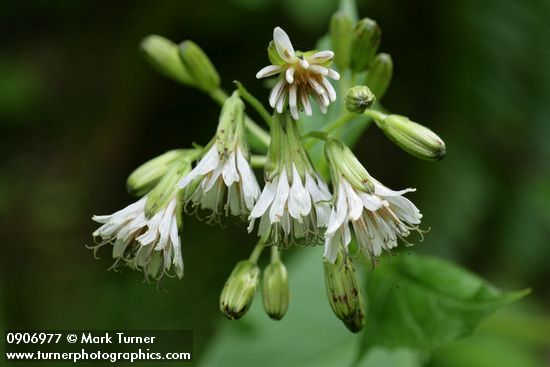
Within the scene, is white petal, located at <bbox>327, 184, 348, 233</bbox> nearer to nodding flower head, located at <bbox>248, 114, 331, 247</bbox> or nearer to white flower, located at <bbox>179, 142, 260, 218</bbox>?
nodding flower head, located at <bbox>248, 114, 331, 247</bbox>

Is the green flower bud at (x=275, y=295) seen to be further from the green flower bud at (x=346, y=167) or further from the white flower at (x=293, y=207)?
the green flower bud at (x=346, y=167)

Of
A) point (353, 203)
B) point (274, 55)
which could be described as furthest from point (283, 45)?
point (353, 203)

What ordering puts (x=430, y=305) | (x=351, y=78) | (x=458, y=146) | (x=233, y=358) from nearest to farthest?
1. (x=430, y=305)
2. (x=351, y=78)
3. (x=233, y=358)
4. (x=458, y=146)

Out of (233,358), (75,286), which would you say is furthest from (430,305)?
(75,286)

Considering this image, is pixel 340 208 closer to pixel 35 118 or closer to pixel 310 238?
pixel 310 238

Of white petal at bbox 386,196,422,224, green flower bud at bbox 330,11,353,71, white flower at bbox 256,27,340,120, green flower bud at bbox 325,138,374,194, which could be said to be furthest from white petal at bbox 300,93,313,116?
green flower bud at bbox 330,11,353,71

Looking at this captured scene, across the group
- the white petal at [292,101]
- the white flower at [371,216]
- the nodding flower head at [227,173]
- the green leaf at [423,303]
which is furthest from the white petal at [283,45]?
the green leaf at [423,303]

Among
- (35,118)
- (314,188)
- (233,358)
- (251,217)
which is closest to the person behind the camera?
(251,217)

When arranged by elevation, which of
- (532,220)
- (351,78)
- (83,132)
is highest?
(83,132)
